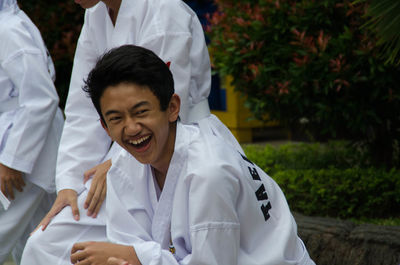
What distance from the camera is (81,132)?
9.36 feet

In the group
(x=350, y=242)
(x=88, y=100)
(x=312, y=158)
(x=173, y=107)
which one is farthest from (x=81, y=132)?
(x=312, y=158)

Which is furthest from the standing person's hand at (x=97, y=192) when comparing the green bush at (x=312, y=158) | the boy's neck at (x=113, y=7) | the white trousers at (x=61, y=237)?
the green bush at (x=312, y=158)

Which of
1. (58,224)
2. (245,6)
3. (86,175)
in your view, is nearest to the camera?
(58,224)

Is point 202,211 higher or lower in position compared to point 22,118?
higher

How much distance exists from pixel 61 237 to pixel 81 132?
1.98 feet

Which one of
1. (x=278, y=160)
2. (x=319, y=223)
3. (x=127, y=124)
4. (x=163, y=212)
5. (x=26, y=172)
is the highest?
(x=127, y=124)

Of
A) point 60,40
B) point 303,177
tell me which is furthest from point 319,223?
point 60,40

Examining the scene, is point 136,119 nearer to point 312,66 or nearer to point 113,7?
point 113,7

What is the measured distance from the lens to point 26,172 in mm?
3283

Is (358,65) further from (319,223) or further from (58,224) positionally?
(58,224)

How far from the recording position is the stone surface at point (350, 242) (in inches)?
118

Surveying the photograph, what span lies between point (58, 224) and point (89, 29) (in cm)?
98

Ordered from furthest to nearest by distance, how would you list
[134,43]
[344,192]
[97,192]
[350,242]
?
1. [344,192]
2. [350,242]
3. [134,43]
4. [97,192]

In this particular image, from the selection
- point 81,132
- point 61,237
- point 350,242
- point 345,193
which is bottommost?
point 345,193
